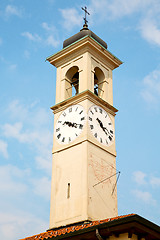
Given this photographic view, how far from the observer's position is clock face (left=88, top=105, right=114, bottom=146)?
19.9 metres

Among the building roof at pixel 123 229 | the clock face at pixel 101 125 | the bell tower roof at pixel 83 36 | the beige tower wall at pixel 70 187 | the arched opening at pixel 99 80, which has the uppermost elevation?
the bell tower roof at pixel 83 36

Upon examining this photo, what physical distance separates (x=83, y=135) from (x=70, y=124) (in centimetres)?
129

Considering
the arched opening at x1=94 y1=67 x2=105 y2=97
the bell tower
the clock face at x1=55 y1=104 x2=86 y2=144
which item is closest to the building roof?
the bell tower

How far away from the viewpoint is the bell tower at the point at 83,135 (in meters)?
18.2

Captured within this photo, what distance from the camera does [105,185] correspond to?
19.1 m

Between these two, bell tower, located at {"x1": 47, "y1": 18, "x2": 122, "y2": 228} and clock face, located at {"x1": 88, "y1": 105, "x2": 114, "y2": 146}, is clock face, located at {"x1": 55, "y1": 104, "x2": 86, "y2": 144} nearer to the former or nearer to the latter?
bell tower, located at {"x1": 47, "y1": 18, "x2": 122, "y2": 228}

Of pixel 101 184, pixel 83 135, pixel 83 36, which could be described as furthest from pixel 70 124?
pixel 83 36

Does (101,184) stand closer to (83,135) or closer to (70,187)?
(70,187)

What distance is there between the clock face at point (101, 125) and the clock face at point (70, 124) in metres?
0.47

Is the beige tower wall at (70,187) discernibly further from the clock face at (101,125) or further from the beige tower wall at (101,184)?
the clock face at (101,125)

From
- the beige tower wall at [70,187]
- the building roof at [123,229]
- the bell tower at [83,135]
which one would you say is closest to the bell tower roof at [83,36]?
the bell tower at [83,135]

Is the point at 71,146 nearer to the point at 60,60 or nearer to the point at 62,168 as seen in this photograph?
the point at 62,168

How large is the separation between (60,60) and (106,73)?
2699mm

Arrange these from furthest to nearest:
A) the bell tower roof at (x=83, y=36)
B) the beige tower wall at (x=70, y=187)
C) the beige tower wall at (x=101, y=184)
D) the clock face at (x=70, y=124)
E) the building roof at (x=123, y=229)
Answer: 1. the bell tower roof at (x=83, y=36)
2. the clock face at (x=70, y=124)
3. the beige tower wall at (x=101, y=184)
4. the beige tower wall at (x=70, y=187)
5. the building roof at (x=123, y=229)
